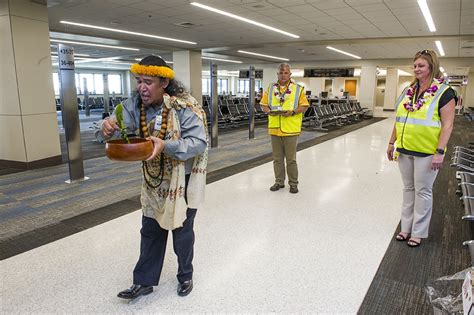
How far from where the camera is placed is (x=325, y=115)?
11703mm

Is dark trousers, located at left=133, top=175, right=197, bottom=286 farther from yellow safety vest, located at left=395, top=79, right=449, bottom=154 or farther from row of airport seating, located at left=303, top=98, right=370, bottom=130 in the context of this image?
row of airport seating, located at left=303, top=98, right=370, bottom=130

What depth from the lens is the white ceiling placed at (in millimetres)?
6793

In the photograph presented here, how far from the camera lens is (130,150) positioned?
1442 millimetres

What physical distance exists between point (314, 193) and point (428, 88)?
6.44ft

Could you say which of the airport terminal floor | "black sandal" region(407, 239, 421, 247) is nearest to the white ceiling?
the airport terminal floor

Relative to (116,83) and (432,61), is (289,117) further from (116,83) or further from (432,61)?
(116,83)

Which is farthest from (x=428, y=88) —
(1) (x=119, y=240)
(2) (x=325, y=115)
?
(2) (x=325, y=115)

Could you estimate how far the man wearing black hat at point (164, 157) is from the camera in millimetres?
1669

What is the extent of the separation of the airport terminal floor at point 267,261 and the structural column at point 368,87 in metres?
15.0

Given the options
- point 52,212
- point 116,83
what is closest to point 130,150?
point 52,212

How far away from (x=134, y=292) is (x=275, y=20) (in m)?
7.69

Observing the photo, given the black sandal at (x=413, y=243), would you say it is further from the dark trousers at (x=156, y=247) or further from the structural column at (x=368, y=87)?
the structural column at (x=368, y=87)

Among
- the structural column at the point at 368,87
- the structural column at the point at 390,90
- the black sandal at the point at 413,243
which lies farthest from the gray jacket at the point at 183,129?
the structural column at the point at 390,90

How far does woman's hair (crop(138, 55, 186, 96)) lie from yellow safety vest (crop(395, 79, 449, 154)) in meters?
1.73
